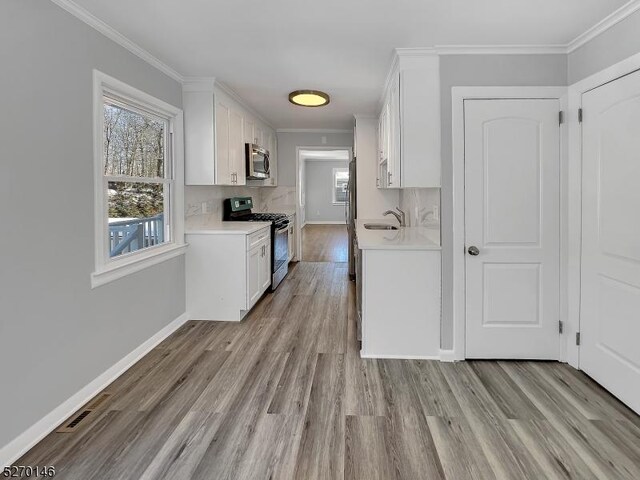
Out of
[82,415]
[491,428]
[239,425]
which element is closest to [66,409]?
[82,415]

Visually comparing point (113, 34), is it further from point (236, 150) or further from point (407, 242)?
point (407, 242)

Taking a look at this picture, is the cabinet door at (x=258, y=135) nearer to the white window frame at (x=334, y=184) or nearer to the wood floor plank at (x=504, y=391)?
the wood floor plank at (x=504, y=391)

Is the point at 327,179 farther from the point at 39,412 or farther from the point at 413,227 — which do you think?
the point at 39,412

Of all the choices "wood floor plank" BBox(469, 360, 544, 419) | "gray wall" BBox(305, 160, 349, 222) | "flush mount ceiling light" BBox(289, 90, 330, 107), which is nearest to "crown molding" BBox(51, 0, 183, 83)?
"flush mount ceiling light" BBox(289, 90, 330, 107)

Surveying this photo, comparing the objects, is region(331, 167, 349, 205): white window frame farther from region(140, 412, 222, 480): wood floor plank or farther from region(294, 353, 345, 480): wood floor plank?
region(140, 412, 222, 480): wood floor plank

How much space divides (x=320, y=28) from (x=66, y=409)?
2721 millimetres

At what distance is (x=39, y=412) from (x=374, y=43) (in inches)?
118

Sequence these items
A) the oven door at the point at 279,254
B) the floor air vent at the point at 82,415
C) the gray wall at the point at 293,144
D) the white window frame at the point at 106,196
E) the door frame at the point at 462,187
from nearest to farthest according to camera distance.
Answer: the floor air vent at the point at 82,415 < the white window frame at the point at 106,196 < the door frame at the point at 462,187 < the oven door at the point at 279,254 < the gray wall at the point at 293,144

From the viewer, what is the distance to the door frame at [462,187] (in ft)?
9.12

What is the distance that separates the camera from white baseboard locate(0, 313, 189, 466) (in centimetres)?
186

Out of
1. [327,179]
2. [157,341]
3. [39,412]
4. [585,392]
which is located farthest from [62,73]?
[327,179]

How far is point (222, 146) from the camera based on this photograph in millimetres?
4055

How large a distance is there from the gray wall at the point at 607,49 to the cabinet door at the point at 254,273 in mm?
3000

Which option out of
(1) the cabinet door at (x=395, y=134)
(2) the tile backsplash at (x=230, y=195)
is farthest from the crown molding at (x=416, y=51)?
(2) the tile backsplash at (x=230, y=195)
